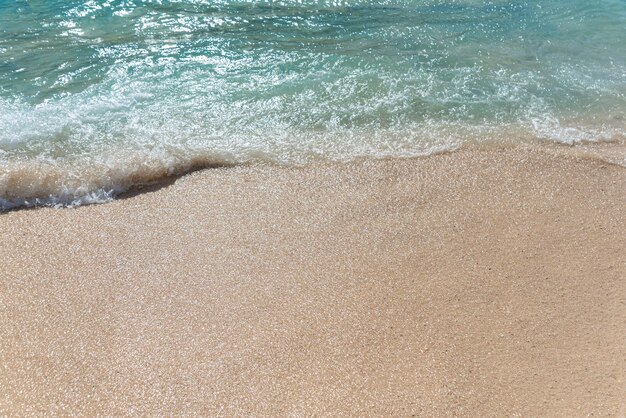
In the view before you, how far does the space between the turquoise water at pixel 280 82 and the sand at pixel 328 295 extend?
46 centimetres

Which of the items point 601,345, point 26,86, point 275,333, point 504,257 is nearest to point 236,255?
point 275,333

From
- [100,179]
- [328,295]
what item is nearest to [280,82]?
[100,179]

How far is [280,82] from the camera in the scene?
6.37m

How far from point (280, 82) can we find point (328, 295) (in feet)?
11.1

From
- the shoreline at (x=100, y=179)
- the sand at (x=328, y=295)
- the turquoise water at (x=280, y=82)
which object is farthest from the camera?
the turquoise water at (x=280, y=82)

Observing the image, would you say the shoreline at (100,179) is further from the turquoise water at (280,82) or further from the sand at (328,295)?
the sand at (328,295)

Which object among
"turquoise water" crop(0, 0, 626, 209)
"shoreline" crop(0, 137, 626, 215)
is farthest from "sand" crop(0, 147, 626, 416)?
"turquoise water" crop(0, 0, 626, 209)

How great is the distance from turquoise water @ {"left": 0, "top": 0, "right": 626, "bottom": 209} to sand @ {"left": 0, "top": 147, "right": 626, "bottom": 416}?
1.52ft

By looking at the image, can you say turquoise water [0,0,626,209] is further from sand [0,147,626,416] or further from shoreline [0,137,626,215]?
sand [0,147,626,416]

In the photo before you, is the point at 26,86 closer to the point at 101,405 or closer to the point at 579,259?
the point at 101,405

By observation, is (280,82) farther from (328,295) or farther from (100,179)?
(328,295)

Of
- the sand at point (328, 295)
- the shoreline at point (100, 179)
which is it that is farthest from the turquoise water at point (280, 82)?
the sand at point (328, 295)

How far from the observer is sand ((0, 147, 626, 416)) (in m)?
3.30

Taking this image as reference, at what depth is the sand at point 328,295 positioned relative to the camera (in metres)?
3.30
